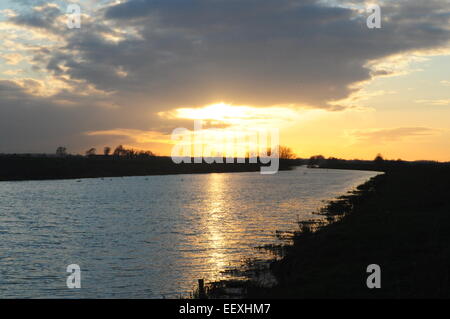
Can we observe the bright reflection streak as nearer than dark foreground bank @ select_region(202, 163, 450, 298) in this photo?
No

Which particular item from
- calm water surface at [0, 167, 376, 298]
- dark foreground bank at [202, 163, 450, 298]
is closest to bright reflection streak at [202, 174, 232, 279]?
calm water surface at [0, 167, 376, 298]

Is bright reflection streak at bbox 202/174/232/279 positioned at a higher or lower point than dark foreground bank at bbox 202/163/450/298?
lower

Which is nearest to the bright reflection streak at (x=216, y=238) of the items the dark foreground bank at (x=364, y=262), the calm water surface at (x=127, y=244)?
the calm water surface at (x=127, y=244)

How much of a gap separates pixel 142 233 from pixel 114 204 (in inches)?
1103

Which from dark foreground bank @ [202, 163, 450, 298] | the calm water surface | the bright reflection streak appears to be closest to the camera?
dark foreground bank @ [202, 163, 450, 298]

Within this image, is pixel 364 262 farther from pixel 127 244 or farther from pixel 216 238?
pixel 127 244

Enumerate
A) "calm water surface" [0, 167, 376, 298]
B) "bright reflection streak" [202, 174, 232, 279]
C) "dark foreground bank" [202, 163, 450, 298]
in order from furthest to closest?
"bright reflection streak" [202, 174, 232, 279], "calm water surface" [0, 167, 376, 298], "dark foreground bank" [202, 163, 450, 298]

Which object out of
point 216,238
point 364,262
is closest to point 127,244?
point 216,238

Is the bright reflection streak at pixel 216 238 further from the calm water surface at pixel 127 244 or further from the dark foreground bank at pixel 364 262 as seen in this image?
the dark foreground bank at pixel 364 262

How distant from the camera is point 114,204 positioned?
65.1 metres

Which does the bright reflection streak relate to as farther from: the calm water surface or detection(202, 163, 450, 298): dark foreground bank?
detection(202, 163, 450, 298): dark foreground bank
